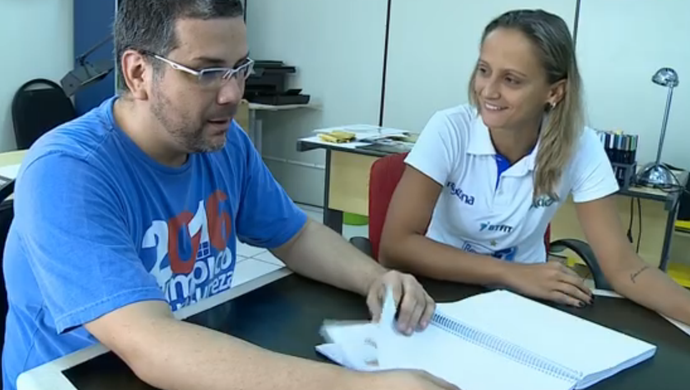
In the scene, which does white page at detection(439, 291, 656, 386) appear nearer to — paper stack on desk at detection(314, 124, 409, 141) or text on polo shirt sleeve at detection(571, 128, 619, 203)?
text on polo shirt sleeve at detection(571, 128, 619, 203)

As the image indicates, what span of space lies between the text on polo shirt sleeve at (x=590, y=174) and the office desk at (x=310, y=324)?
0.31 meters

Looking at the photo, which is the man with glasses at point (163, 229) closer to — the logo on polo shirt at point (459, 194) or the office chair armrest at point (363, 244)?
the office chair armrest at point (363, 244)

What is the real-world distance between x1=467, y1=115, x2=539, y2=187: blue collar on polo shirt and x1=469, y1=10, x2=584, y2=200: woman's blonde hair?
2 cm

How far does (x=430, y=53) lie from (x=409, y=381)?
11.8 feet

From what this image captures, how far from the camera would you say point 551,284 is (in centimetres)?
132

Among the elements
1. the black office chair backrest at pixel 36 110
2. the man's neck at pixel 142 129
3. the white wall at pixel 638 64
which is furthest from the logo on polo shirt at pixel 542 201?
the black office chair backrest at pixel 36 110

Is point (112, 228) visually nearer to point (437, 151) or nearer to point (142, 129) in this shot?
point (142, 129)

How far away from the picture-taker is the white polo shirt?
63.9 inches

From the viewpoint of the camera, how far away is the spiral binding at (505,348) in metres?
0.99

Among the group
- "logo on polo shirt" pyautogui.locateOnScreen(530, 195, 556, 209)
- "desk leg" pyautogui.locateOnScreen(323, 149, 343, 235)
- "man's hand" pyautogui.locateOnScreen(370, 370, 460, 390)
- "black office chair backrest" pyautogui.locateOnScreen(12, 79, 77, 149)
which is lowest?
"desk leg" pyautogui.locateOnScreen(323, 149, 343, 235)

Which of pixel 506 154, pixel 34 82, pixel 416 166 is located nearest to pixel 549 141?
pixel 506 154

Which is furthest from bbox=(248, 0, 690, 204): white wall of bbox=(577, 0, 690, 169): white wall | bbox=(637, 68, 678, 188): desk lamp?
bbox=(637, 68, 678, 188): desk lamp

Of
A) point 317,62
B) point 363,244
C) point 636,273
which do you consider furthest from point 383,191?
point 317,62

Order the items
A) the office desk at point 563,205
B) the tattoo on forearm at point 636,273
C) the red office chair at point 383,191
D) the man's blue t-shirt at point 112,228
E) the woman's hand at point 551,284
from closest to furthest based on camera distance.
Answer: the man's blue t-shirt at point 112,228, the woman's hand at point 551,284, the tattoo on forearm at point 636,273, the red office chair at point 383,191, the office desk at point 563,205
